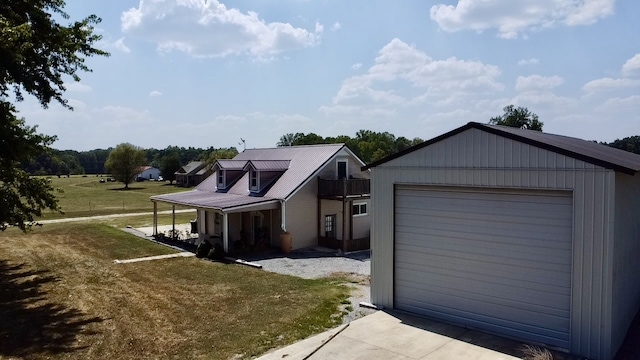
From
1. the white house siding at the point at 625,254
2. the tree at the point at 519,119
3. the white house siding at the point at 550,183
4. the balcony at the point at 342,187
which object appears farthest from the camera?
the tree at the point at 519,119

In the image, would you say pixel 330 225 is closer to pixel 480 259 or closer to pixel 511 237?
pixel 480 259

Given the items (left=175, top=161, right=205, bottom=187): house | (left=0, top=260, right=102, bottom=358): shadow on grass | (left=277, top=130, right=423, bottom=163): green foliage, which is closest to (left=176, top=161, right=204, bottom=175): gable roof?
(left=175, top=161, right=205, bottom=187): house

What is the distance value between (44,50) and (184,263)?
1027 centimetres

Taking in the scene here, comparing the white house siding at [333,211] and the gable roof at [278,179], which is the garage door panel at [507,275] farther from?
the white house siding at [333,211]

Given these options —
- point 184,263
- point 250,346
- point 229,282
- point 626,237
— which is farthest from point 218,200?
point 626,237

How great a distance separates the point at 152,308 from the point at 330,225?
13.6 meters

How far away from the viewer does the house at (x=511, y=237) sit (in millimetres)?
8828

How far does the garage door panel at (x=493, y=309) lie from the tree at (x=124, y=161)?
77729 mm

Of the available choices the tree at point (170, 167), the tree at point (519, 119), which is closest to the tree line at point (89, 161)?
the tree at point (170, 167)

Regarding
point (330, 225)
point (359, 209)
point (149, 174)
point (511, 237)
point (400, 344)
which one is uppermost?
point (149, 174)

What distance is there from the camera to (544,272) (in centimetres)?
963

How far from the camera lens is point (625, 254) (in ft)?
32.4

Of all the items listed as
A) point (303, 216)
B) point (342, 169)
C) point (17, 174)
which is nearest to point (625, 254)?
point (303, 216)

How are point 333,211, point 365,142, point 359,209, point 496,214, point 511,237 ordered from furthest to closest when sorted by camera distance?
point 365,142 < point 359,209 < point 333,211 < point 496,214 < point 511,237
